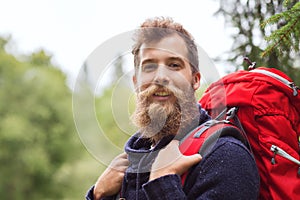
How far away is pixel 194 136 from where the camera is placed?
1.97 meters

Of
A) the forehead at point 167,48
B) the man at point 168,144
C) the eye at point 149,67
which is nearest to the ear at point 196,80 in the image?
the man at point 168,144

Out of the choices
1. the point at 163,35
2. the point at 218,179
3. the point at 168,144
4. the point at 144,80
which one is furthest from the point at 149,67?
the point at 218,179

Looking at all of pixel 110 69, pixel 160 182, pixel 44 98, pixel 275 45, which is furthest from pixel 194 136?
pixel 44 98

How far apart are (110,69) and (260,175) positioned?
2.53 feet

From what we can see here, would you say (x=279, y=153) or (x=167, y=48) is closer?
(x=279, y=153)

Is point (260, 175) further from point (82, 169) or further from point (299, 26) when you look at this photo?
point (82, 169)

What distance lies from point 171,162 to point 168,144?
0.33 ft

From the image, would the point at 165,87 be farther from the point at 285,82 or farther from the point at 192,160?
the point at 285,82

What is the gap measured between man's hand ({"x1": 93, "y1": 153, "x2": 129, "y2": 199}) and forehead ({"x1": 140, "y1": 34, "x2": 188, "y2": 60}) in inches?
19.7

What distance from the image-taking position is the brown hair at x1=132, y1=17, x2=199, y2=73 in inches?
88.2

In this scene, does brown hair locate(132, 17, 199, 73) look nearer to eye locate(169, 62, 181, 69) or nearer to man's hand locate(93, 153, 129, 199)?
eye locate(169, 62, 181, 69)

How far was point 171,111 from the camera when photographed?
2123mm

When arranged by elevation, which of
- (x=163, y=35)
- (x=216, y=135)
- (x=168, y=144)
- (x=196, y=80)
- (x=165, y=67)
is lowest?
(x=216, y=135)

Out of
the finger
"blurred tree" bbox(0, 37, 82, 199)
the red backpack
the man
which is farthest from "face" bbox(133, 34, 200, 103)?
"blurred tree" bbox(0, 37, 82, 199)
